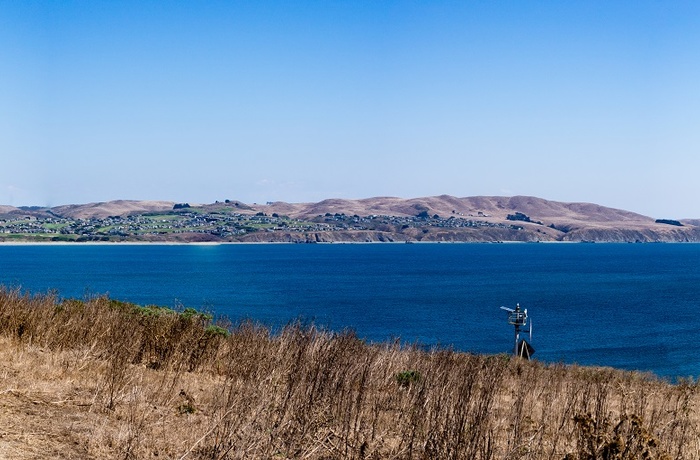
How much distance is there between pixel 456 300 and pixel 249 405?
257 feet

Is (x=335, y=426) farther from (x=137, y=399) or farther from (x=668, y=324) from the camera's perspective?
(x=668, y=324)

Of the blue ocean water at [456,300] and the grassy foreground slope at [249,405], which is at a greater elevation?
the grassy foreground slope at [249,405]

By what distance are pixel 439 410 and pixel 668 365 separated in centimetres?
4694

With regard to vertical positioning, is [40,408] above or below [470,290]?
above

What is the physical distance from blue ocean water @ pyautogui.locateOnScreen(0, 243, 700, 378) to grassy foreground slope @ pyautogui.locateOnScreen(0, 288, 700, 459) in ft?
45.1

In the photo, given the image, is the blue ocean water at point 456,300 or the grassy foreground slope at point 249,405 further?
the blue ocean water at point 456,300

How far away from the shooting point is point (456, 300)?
8425 centimetres

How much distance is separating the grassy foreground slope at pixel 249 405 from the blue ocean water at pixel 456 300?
13.8m

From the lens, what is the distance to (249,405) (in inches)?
296

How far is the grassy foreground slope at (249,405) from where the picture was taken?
6.87m

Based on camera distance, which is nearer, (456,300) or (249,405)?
(249,405)

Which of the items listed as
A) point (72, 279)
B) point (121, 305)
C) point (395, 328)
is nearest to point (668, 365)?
point (395, 328)

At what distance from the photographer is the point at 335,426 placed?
7.89m

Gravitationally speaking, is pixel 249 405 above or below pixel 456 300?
above
